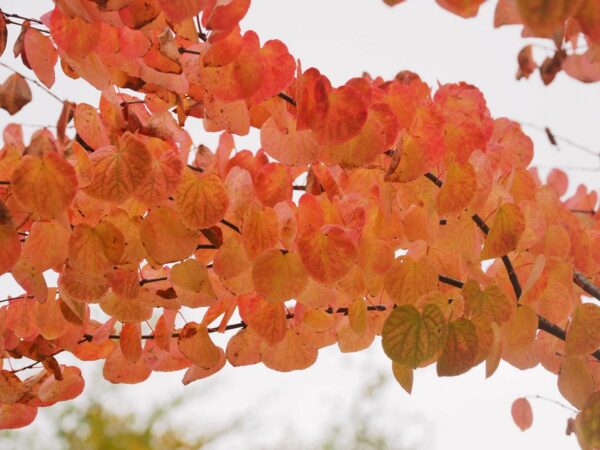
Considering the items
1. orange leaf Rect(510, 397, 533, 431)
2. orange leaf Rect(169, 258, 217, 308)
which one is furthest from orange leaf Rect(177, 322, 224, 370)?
orange leaf Rect(510, 397, 533, 431)

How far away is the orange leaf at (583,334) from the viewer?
109 centimetres

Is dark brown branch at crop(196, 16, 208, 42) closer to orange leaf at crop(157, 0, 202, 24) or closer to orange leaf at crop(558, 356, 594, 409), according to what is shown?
orange leaf at crop(157, 0, 202, 24)

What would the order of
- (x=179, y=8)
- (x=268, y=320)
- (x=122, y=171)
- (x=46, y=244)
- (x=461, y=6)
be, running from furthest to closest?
1. (x=268, y=320)
2. (x=46, y=244)
3. (x=122, y=171)
4. (x=179, y=8)
5. (x=461, y=6)

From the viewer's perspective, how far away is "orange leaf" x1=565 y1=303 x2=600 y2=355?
1092mm

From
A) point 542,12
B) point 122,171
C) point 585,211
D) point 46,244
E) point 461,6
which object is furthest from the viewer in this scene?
point 585,211

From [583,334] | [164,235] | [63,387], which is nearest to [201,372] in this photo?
[63,387]

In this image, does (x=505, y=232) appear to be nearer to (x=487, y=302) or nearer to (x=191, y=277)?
(x=487, y=302)

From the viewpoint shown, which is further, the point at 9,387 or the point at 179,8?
the point at 9,387

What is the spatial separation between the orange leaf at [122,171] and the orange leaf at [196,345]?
31 cm

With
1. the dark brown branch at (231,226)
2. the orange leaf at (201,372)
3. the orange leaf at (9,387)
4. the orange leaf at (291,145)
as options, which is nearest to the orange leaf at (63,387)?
the orange leaf at (9,387)

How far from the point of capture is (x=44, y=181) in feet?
3.09

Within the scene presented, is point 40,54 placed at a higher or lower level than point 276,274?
higher

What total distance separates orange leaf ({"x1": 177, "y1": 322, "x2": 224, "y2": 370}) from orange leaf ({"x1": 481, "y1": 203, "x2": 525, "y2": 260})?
0.42m

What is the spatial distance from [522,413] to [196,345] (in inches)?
32.7
